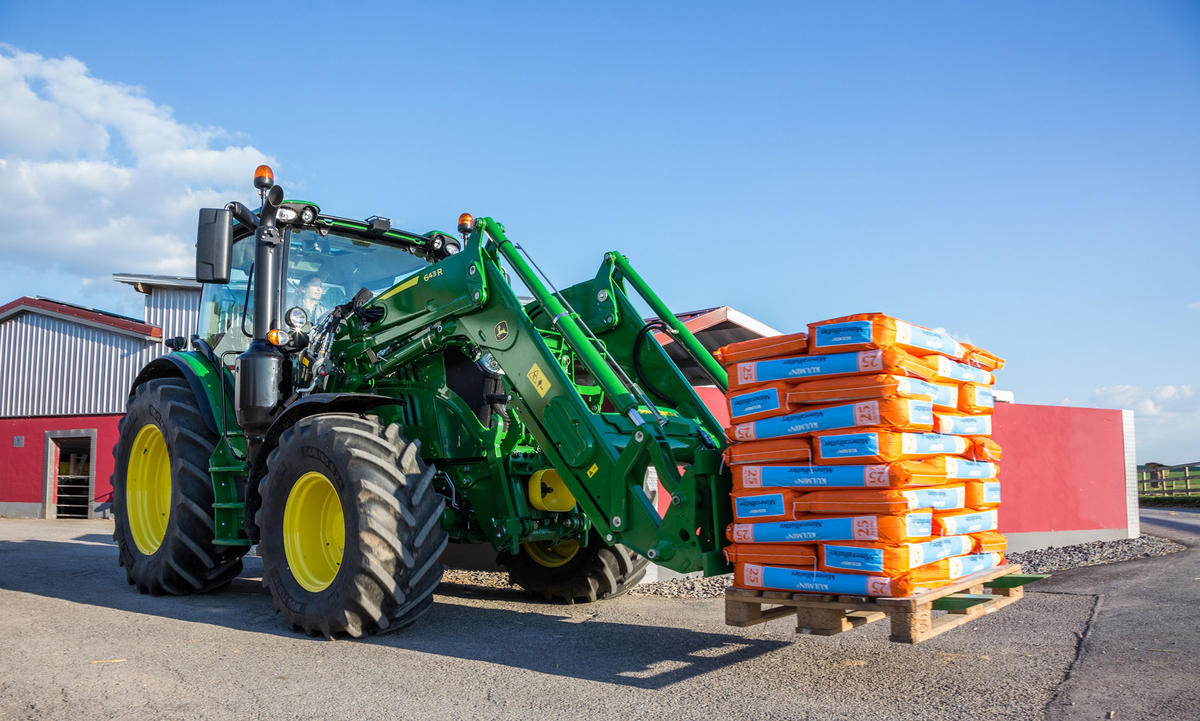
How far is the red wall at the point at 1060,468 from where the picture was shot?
1206 cm

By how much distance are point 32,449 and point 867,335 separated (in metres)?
22.3

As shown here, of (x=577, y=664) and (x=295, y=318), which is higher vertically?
(x=295, y=318)

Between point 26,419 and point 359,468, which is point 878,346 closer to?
point 359,468

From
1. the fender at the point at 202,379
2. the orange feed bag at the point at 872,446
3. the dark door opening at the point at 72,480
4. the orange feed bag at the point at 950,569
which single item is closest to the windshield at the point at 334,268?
the fender at the point at 202,379

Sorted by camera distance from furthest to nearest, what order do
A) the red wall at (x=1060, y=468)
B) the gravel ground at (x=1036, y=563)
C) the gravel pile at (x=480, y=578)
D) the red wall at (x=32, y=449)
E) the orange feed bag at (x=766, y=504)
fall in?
the red wall at (x=32, y=449)
the red wall at (x=1060, y=468)
the gravel pile at (x=480, y=578)
the gravel ground at (x=1036, y=563)
the orange feed bag at (x=766, y=504)

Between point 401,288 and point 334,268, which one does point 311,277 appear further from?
point 401,288

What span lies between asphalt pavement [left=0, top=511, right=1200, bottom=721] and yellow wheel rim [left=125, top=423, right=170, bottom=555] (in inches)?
31.0

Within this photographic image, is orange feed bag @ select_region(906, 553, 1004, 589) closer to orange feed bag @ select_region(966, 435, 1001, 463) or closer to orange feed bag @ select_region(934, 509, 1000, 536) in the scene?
orange feed bag @ select_region(934, 509, 1000, 536)

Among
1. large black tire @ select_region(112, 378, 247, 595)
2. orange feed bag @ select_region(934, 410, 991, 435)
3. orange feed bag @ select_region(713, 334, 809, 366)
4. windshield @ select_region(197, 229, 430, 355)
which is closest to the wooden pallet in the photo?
orange feed bag @ select_region(934, 410, 991, 435)

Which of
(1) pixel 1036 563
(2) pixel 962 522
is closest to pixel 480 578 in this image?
(2) pixel 962 522

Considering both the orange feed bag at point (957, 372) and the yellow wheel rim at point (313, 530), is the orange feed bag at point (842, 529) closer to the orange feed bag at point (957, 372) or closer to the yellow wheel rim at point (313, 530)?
the orange feed bag at point (957, 372)

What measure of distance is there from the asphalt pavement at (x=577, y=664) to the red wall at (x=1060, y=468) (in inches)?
193

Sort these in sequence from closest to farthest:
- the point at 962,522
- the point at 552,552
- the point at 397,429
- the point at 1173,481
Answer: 1. the point at 962,522
2. the point at 397,429
3. the point at 552,552
4. the point at 1173,481

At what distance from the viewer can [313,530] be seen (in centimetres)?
613
